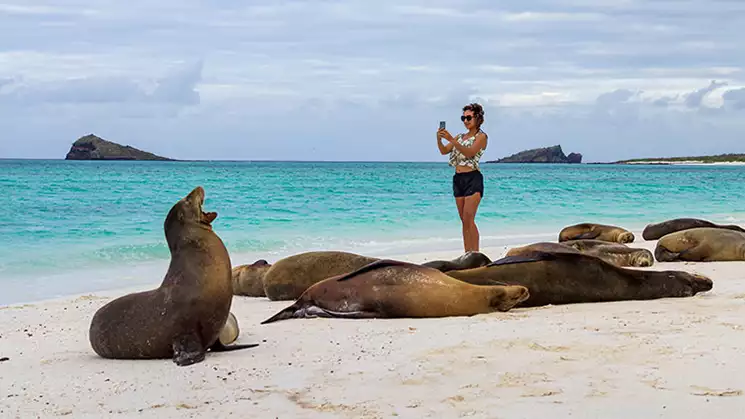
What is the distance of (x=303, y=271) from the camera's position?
26.2 feet

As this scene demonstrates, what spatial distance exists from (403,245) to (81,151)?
10472 centimetres

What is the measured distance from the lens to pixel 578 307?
6.72 metres

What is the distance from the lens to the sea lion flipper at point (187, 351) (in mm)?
5031

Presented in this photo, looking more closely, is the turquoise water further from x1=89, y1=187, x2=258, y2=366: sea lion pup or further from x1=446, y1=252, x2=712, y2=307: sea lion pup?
x1=446, y1=252, x2=712, y2=307: sea lion pup

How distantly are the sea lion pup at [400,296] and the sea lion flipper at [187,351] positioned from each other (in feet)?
4.42

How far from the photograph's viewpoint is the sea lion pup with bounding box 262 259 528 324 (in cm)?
646

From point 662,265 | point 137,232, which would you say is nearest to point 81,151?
point 137,232

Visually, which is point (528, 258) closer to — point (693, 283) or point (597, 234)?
point (693, 283)

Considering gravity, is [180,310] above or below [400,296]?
above

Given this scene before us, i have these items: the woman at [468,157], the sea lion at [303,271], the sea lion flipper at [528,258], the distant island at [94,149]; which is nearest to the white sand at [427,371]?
the sea lion flipper at [528,258]

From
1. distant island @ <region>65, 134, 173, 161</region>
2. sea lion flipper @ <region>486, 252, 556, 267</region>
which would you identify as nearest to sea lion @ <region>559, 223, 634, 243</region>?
sea lion flipper @ <region>486, 252, 556, 267</region>

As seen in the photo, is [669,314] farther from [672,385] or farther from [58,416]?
[58,416]

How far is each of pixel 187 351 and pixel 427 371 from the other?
1.36 metres

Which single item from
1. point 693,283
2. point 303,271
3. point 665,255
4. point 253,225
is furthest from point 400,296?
point 253,225
